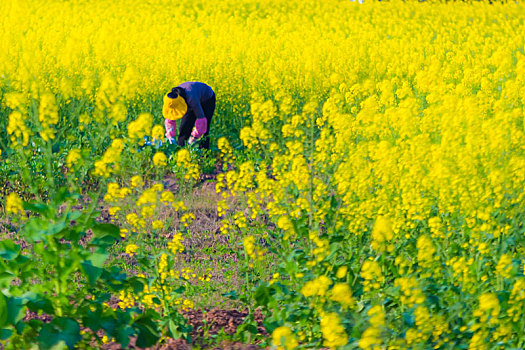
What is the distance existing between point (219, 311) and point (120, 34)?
309 inches

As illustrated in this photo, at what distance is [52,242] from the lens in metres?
2.63

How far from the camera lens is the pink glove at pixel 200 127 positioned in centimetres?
659

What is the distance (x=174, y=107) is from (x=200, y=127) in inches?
12.5

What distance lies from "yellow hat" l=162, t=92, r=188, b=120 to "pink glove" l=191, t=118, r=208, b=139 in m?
0.17

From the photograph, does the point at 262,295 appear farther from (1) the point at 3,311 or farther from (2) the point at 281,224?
(1) the point at 3,311

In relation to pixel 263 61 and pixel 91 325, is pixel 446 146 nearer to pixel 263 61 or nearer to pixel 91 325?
pixel 91 325

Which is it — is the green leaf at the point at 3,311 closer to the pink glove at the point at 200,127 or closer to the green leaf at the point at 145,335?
the green leaf at the point at 145,335

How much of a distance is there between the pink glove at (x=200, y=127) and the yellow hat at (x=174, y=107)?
0.17 meters

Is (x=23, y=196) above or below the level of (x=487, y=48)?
below

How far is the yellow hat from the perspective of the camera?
643 cm

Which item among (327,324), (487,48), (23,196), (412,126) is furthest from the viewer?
(487,48)

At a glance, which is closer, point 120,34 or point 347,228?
point 347,228

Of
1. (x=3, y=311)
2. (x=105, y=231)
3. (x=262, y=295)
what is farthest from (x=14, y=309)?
(x=262, y=295)

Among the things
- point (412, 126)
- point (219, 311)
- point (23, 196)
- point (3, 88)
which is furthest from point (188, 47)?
point (219, 311)
